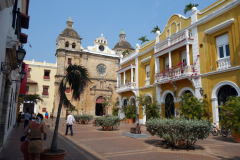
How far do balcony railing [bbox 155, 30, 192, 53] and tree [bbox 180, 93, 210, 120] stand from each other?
5.13 m

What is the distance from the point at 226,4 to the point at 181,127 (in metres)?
10.0

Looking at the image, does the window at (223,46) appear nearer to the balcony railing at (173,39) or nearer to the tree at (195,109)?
the balcony railing at (173,39)

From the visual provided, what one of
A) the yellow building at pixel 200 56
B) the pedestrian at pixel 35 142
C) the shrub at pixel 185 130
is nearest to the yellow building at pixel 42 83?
the yellow building at pixel 200 56

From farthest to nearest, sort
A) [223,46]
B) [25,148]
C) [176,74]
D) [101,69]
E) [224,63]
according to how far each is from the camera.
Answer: [101,69], [176,74], [223,46], [224,63], [25,148]

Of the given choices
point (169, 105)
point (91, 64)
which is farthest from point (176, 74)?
point (91, 64)

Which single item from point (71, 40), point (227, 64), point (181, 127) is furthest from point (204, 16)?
point (71, 40)

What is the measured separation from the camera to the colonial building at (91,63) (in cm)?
3456

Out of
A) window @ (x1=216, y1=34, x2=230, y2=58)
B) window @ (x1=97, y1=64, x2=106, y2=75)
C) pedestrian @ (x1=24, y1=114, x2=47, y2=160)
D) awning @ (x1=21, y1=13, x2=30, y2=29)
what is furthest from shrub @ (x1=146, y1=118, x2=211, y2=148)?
window @ (x1=97, y1=64, x2=106, y2=75)

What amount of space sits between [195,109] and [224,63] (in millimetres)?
3647

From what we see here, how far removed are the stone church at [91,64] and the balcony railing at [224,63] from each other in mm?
24242

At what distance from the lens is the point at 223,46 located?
508 inches

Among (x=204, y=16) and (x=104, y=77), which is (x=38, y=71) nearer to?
(x=104, y=77)

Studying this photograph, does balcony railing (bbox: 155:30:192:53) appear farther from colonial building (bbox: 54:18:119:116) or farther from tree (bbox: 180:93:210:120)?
colonial building (bbox: 54:18:119:116)

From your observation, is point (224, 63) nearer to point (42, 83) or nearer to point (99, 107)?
point (99, 107)
